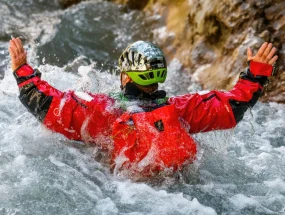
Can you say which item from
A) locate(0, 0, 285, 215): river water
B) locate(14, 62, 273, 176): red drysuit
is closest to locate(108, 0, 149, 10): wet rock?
locate(0, 0, 285, 215): river water

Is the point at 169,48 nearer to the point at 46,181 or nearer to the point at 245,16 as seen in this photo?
the point at 245,16

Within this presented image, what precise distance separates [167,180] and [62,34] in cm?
589

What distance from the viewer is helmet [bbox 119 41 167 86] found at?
479 centimetres

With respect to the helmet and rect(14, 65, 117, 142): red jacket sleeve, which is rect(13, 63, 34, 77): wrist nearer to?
rect(14, 65, 117, 142): red jacket sleeve

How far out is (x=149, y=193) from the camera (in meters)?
4.83

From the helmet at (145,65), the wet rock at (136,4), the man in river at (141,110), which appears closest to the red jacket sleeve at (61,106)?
the man in river at (141,110)

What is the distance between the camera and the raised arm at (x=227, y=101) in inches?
199

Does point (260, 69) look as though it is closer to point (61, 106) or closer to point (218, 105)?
point (218, 105)

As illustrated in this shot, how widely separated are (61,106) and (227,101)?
5.41ft

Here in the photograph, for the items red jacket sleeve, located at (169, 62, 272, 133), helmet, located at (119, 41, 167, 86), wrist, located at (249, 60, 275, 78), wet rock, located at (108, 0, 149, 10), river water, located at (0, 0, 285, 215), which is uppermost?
helmet, located at (119, 41, 167, 86)

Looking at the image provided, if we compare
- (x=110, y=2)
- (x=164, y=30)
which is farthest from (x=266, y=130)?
(x=110, y=2)

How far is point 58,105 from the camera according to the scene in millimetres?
4945

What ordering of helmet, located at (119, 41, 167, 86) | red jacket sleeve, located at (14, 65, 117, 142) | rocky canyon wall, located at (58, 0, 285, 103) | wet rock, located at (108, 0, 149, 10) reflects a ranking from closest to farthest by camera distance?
helmet, located at (119, 41, 167, 86) < red jacket sleeve, located at (14, 65, 117, 142) < rocky canyon wall, located at (58, 0, 285, 103) < wet rock, located at (108, 0, 149, 10)

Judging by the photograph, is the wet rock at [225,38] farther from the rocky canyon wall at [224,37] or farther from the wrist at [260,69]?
the wrist at [260,69]
